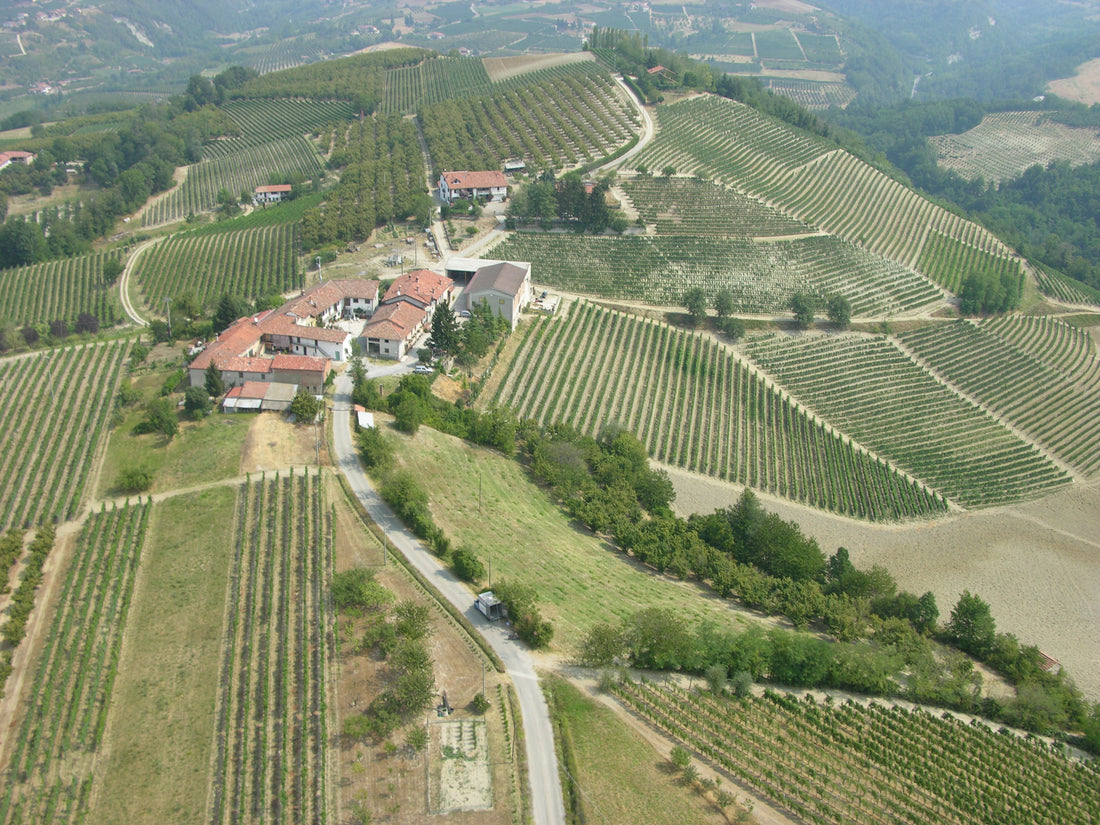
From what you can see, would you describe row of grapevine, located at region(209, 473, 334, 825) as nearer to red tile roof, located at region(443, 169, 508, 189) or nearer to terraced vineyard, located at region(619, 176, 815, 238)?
red tile roof, located at region(443, 169, 508, 189)

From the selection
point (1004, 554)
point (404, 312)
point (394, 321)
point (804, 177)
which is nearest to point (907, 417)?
point (1004, 554)

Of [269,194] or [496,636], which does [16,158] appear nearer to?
→ [269,194]

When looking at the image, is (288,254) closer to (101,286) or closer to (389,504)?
(101,286)

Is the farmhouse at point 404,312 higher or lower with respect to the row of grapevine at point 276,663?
higher

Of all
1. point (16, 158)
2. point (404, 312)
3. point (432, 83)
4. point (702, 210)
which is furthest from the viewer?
point (432, 83)

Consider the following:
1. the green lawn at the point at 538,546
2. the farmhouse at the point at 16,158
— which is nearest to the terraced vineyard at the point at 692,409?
the green lawn at the point at 538,546

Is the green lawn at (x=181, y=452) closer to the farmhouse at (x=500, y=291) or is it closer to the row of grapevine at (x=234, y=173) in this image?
the farmhouse at (x=500, y=291)
